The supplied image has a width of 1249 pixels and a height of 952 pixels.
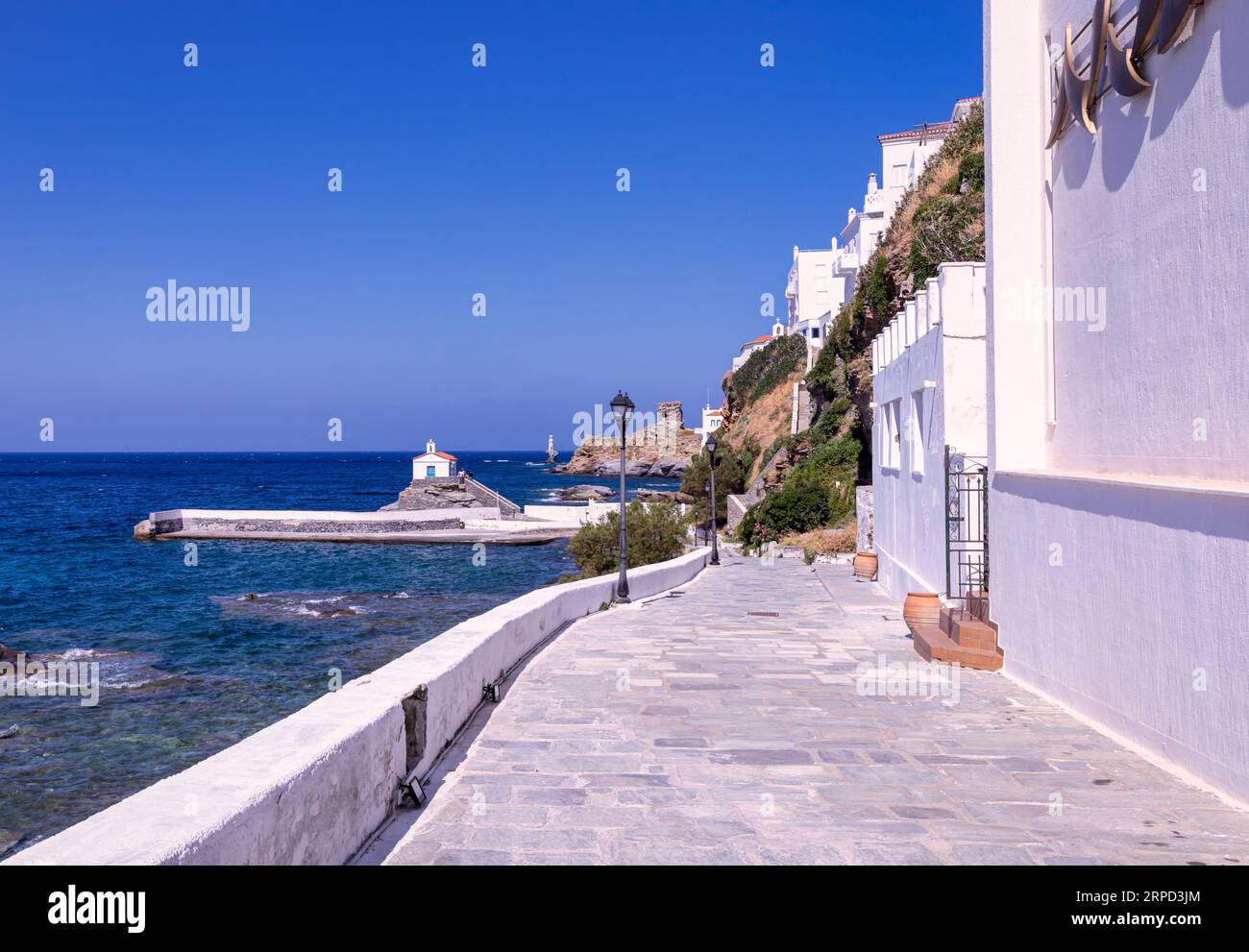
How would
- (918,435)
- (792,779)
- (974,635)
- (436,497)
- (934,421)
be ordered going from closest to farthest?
(792,779), (974,635), (934,421), (918,435), (436,497)

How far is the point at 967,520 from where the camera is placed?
11.1 m

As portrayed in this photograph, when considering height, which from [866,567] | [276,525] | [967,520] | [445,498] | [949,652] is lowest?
[276,525]

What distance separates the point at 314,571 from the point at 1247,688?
140 feet

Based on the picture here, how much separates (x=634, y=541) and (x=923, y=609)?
16.5 meters

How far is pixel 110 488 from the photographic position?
115000 mm

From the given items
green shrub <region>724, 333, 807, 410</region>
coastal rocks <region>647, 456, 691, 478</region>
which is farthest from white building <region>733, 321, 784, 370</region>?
coastal rocks <region>647, 456, 691, 478</region>

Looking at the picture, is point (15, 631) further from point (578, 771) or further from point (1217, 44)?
point (1217, 44)

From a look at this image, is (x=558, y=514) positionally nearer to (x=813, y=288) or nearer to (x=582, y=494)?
(x=813, y=288)

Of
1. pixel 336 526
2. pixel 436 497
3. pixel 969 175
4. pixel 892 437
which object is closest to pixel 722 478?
pixel 436 497

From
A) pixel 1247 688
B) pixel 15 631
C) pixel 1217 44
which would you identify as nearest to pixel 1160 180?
pixel 1217 44
